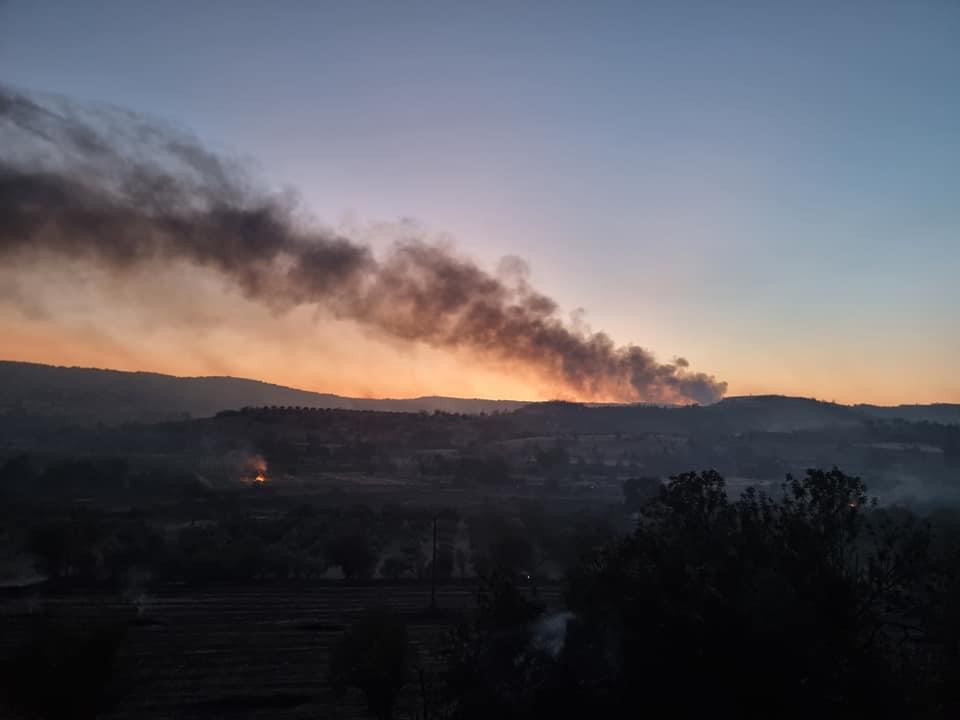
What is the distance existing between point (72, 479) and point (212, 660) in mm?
104828

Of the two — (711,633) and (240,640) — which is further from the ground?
(711,633)

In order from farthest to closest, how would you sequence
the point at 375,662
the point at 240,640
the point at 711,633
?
the point at 240,640 < the point at 375,662 < the point at 711,633

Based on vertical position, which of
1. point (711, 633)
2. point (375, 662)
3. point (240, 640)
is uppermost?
point (711, 633)

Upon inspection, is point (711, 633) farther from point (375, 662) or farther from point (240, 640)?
point (240, 640)

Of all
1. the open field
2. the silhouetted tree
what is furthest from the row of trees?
the silhouetted tree

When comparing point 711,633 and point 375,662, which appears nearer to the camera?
point 711,633

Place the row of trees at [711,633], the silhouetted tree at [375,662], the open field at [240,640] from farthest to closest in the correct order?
the open field at [240,640]
the silhouetted tree at [375,662]
the row of trees at [711,633]

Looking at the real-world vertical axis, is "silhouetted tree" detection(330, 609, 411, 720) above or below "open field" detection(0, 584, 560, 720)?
above

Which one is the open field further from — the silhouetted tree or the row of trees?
the row of trees

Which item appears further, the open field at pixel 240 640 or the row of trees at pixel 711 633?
the open field at pixel 240 640

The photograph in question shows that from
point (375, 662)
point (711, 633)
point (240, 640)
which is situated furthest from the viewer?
point (240, 640)

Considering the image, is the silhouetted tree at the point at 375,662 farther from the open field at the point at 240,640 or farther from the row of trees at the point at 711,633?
the row of trees at the point at 711,633

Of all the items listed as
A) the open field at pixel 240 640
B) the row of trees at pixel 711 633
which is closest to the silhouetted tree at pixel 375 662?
the open field at pixel 240 640

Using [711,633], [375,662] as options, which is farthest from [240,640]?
[711,633]
